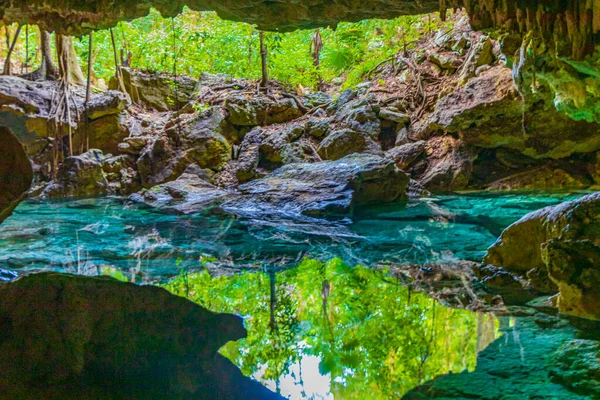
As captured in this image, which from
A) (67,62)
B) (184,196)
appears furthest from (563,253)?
(67,62)

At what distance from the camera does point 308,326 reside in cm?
287

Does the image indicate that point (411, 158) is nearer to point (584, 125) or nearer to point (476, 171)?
point (476, 171)

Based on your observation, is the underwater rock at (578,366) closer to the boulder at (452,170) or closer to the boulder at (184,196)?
the boulder at (184,196)

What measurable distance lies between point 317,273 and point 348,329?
4.40ft

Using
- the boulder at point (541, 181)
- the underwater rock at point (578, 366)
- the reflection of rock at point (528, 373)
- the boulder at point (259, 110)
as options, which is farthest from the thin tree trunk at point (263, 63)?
the underwater rock at point (578, 366)

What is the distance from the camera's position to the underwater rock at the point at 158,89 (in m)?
13.5

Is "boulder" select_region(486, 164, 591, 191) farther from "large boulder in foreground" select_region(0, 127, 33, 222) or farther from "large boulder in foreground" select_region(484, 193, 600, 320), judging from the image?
"large boulder in foreground" select_region(0, 127, 33, 222)

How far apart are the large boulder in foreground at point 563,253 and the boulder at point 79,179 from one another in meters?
9.20

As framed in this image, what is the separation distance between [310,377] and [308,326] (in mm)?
632

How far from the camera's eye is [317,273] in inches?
163

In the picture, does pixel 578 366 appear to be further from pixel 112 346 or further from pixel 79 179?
pixel 79 179

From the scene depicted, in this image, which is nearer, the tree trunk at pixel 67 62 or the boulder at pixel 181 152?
the tree trunk at pixel 67 62

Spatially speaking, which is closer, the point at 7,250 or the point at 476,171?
the point at 7,250

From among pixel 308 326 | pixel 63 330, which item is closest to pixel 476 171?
pixel 308 326
